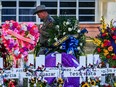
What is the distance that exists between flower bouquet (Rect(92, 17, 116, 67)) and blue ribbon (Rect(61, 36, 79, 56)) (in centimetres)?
54

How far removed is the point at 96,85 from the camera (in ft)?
24.2

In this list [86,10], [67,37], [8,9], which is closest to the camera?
[67,37]

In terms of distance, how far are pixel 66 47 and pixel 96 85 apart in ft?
4.04

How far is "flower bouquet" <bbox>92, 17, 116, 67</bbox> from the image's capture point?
7.75 metres

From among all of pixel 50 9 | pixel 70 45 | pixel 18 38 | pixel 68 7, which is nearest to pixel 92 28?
pixel 68 7

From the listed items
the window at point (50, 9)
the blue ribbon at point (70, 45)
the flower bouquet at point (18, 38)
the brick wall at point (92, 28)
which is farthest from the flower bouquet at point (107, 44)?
the window at point (50, 9)

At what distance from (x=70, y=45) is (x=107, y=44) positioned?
754 mm

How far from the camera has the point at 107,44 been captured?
779 cm

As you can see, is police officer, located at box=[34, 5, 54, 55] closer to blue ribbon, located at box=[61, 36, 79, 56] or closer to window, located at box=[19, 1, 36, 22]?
blue ribbon, located at box=[61, 36, 79, 56]

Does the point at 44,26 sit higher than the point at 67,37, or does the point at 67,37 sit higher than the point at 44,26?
the point at 44,26

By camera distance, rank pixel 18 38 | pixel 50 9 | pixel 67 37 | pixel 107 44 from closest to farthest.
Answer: pixel 107 44 → pixel 18 38 → pixel 67 37 → pixel 50 9

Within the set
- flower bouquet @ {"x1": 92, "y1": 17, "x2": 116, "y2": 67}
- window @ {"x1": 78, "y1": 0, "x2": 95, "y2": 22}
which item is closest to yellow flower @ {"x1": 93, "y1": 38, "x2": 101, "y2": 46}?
flower bouquet @ {"x1": 92, "y1": 17, "x2": 116, "y2": 67}

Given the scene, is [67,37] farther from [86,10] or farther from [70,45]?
[86,10]

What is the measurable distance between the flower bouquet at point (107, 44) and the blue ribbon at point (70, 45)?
54 centimetres
